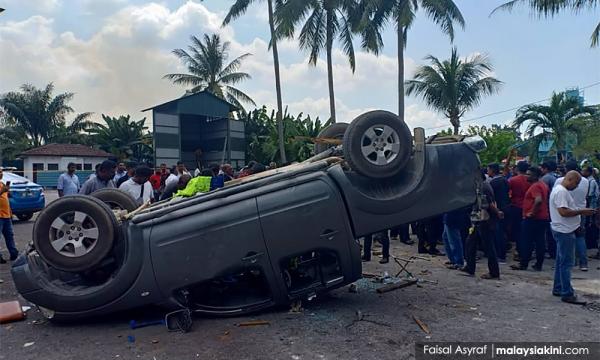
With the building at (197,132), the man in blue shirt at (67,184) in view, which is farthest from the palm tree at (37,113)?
the man in blue shirt at (67,184)

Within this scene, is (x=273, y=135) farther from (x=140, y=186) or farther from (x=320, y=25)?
(x=140, y=186)

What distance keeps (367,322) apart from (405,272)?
239 cm

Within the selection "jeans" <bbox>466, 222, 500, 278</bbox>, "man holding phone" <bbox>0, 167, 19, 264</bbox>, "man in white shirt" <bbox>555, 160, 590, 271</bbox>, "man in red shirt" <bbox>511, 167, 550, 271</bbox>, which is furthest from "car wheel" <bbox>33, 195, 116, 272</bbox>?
"man in red shirt" <bbox>511, 167, 550, 271</bbox>

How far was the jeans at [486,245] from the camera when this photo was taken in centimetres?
642

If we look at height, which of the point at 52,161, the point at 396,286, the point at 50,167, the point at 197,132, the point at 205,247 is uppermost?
the point at 197,132

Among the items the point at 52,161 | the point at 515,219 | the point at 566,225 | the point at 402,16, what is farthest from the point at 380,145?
the point at 52,161

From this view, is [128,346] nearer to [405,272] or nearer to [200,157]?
[405,272]

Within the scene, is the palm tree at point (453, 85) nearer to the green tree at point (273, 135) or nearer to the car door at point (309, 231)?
the green tree at point (273, 135)

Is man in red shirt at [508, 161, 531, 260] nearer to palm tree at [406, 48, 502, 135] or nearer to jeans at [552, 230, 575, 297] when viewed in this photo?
jeans at [552, 230, 575, 297]

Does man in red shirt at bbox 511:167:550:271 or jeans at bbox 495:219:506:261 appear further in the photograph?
jeans at bbox 495:219:506:261

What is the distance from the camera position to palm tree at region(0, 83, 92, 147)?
39188mm

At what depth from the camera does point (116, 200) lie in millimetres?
5496

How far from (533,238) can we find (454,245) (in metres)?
1.26

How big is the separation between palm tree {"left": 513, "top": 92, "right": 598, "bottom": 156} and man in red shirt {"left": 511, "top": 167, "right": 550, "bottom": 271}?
15047 millimetres
